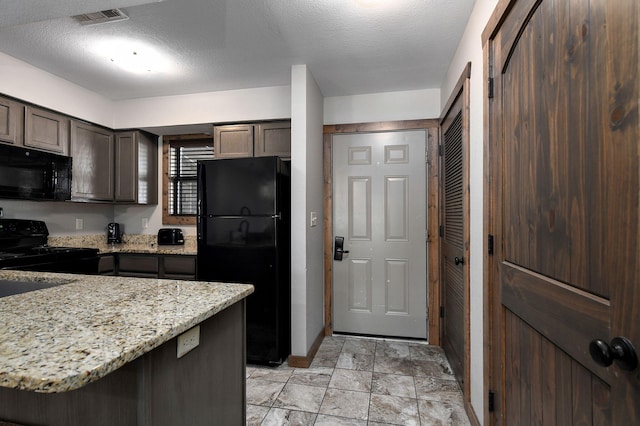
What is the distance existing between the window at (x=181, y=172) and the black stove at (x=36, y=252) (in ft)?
3.27

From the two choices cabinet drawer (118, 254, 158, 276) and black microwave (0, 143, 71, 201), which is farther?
cabinet drawer (118, 254, 158, 276)

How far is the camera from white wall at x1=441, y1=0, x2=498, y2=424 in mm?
1668

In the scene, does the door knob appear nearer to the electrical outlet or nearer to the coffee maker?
the electrical outlet

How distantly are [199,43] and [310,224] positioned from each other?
1642 millimetres

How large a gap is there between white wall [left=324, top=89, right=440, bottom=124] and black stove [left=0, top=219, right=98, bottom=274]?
2686 millimetres

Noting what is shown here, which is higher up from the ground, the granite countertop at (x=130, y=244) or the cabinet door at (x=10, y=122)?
the cabinet door at (x=10, y=122)

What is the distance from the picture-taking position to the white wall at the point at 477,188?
5.47 feet

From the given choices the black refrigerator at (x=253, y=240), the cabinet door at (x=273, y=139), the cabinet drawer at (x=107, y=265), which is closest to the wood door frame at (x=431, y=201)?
the cabinet door at (x=273, y=139)

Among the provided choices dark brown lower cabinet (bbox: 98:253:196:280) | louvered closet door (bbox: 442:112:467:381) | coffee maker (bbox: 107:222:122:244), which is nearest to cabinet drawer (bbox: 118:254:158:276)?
dark brown lower cabinet (bbox: 98:253:196:280)

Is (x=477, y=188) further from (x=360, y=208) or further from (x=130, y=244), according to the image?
(x=130, y=244)

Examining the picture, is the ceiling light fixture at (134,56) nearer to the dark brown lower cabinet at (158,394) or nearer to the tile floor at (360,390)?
the dark brown lower cabinet at (158,394)

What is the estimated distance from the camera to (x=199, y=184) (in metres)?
2.70

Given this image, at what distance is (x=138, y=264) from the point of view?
319cm

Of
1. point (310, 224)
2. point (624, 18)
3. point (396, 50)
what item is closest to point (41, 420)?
point (624, 18)
